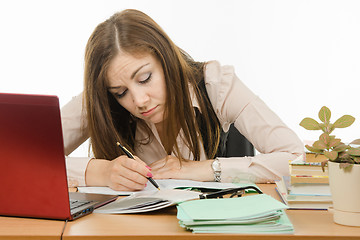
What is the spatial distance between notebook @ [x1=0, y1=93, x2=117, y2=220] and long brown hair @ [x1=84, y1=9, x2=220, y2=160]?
0.72 m

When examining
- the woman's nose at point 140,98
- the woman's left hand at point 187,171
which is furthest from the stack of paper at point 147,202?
the woman's nose at point 140,98

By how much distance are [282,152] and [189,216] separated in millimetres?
769

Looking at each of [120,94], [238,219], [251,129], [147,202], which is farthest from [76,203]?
[251,129]

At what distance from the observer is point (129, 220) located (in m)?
1.03

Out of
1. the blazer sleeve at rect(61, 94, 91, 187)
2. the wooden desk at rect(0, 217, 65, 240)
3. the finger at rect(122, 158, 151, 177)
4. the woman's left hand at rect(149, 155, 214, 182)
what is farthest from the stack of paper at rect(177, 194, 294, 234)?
the blazer sleeve at rect(61, 94, 91, 187)

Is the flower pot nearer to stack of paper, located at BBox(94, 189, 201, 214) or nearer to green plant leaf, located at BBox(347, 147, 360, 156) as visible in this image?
green plant leaf, located at BBox(347, 147, 360, 156)

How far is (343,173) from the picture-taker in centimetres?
97

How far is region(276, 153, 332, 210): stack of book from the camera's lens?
1112 millimetres

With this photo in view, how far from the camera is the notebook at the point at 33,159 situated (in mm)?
927

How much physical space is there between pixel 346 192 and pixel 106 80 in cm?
97

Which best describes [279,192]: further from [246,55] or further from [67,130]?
[246,55]

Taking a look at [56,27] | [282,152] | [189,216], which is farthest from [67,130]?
[56,27]

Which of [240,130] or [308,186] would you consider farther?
[240,130]

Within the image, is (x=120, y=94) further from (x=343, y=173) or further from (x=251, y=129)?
(x=343, y=173)
